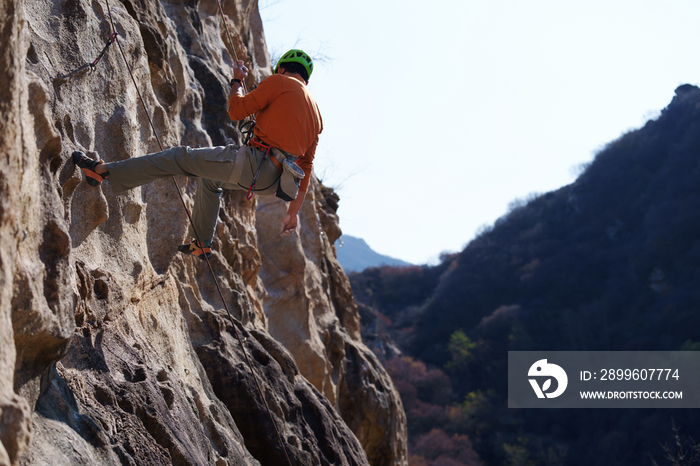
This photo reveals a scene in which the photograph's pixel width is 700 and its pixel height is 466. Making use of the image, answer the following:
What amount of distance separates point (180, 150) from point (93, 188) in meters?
0.64

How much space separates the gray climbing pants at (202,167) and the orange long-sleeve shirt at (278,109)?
5.3 inches

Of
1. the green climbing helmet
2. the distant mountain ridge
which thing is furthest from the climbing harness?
the distant mountain ridge

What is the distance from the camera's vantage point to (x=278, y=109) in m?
4.56

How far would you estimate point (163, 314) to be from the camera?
5.29 metres

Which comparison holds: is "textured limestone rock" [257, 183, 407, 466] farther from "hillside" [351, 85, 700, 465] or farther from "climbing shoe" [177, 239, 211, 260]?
"hillside" [351, 85, 700, 465]

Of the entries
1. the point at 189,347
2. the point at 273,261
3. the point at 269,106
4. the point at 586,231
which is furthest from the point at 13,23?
the point at 586,231

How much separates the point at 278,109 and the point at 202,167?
0.69m

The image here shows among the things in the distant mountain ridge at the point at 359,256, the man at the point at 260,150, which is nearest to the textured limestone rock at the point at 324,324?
the man at the point at 260,150

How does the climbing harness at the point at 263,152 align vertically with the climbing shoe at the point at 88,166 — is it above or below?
above

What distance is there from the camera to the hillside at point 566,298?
3825 centimetres

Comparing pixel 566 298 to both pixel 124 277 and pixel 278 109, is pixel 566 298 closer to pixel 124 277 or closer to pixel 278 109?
pixel 278 109
